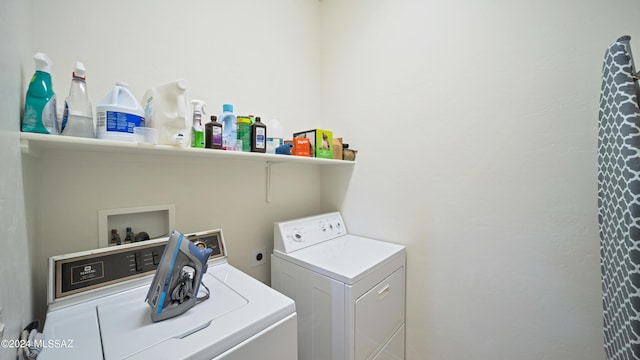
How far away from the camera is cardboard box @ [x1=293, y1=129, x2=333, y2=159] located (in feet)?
5.32

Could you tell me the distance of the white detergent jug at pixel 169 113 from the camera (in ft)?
3.13

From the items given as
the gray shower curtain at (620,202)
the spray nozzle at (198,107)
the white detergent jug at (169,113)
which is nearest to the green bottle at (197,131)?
the spray nozzle at (198,107)

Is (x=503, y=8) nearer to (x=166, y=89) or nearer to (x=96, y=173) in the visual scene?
(x=166, y=89)

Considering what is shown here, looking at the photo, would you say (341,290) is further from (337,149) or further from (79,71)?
(79,71)

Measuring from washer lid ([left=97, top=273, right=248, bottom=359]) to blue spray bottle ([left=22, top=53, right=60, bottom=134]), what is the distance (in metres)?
0.68

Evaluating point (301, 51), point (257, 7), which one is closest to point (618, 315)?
point (301, 51)

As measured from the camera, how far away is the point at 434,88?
1471 mm

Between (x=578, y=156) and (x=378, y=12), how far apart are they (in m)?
1.54

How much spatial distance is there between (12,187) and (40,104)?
1.11ft

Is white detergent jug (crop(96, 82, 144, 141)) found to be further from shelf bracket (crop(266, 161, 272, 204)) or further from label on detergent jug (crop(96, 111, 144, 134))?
shelf bracket (crop(266, 161, 272, 204))

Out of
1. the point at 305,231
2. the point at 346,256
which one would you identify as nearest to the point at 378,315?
the point at 346,256

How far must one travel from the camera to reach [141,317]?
0.81m

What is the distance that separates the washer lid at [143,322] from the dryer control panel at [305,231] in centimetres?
51

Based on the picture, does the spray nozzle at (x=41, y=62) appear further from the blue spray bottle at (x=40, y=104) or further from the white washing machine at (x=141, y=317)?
the white washing machine at (x=141, y=317)
